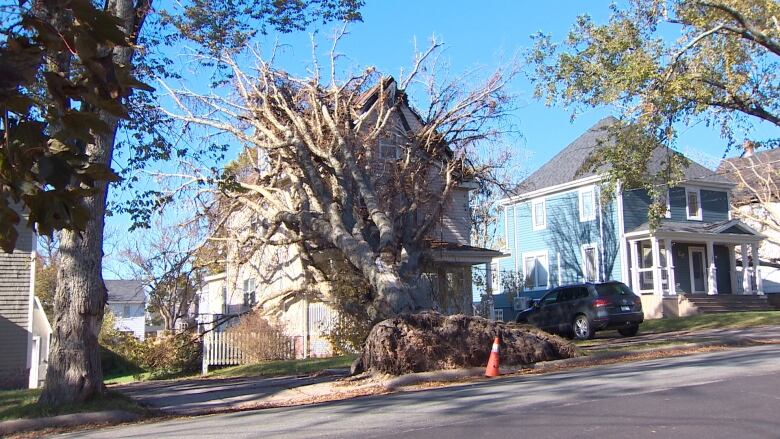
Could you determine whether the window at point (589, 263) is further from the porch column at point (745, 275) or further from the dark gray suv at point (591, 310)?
the dark gray suv at point (591, 310)

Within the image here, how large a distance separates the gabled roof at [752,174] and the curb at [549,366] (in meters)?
20.7

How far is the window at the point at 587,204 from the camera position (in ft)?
107

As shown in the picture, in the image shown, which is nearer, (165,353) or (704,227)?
(165,353)

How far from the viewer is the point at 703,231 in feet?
103

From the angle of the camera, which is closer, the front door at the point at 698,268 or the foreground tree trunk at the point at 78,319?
the foreground tree trunk at the point at 78,319

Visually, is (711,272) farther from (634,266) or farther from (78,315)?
(78,315)

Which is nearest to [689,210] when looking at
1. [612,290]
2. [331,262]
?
[612,290]

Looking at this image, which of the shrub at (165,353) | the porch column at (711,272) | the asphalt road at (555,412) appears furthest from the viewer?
the porch column at (711,272)

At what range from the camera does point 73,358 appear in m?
11.2

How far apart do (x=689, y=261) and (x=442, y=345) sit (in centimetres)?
2260

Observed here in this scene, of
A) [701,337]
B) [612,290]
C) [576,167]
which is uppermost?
[576,167]

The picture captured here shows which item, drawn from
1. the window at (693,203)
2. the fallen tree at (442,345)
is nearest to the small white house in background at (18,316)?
the fallen tree at (442,345)

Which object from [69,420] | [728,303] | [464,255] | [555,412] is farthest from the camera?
[728,303]

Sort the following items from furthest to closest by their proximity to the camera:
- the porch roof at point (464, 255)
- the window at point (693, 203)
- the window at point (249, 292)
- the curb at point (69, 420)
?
1. the window at point (693, 203)
2. the window at point (249, 292)
3. the porch roof at point (464, 255)
4. the curb at point (69, 420)
